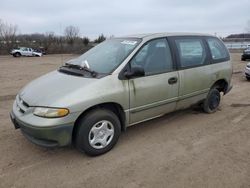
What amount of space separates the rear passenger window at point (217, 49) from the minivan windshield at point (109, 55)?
1867 mm

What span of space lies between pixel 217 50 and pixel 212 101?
3.55ft

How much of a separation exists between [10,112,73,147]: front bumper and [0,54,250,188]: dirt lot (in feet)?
1.12

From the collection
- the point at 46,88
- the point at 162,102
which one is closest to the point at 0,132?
the point at 46,88

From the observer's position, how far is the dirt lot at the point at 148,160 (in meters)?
2.80

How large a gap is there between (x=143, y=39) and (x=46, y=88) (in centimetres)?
169

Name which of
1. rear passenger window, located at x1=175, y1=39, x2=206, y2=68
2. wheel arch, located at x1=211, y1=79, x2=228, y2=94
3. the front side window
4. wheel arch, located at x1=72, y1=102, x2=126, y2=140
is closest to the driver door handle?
the front side window

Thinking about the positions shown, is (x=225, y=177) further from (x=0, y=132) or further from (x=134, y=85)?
(x=0, y=132)

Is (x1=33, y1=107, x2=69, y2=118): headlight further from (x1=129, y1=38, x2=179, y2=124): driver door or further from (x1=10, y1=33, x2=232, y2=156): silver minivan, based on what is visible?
(x1=129, y1=38, x2=179, y2=124): driver door

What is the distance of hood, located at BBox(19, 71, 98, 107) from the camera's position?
304 cm

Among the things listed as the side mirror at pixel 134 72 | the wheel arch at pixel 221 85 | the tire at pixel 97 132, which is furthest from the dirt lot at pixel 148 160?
the side mirror at pixel 134 72

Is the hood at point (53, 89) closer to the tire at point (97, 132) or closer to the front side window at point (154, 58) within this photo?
the tire at point (97, 132)

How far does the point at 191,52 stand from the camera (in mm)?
4445

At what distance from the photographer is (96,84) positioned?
10.5 ft

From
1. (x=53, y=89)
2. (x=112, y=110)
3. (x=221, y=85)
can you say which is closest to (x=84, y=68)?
(x=53, y=89)
